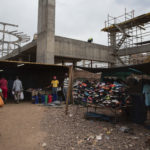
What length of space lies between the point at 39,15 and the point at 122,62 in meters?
9.03

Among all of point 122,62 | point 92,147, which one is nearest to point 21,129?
point 92,147

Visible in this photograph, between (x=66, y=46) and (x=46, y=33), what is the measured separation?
1.96 meters

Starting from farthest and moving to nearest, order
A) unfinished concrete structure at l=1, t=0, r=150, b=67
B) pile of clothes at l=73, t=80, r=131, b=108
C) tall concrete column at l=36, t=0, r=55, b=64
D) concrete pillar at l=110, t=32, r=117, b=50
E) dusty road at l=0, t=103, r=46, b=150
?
concrete pillar at l=110, t=32, r=117, b=50 → unfinished concrete structure at l=1, t=0, r=150, b=67 → tall concrete column at l=36, t=0, r=55, b=64 → pile of clothes at l=73, t=80, r=131, b=108 → dusty road at l=0, t=103, r=46, b=150

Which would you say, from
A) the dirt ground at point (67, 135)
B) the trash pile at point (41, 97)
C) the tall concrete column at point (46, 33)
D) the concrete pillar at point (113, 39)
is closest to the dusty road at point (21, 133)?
the dirt ground at point (67, 135)

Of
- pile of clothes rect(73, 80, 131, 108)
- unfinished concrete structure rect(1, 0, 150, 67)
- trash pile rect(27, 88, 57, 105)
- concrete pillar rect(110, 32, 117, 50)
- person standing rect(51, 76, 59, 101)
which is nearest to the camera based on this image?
pile of clothes rect(73, 80, 131, 108)

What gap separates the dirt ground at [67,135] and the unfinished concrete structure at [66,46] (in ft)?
19.3

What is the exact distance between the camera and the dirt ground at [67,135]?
3.65 metres

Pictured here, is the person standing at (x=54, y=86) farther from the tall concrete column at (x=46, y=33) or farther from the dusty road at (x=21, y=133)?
the dusty road at (x=21, y=133)

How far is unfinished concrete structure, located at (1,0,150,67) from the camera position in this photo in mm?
10576

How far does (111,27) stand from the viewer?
15.7m

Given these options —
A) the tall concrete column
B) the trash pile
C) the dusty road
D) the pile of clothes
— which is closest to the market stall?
the pile of clothes

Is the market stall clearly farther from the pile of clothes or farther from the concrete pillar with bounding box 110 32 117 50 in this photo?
the concrete pillar with bounding box 110 32 117 50

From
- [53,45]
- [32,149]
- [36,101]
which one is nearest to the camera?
[32,149]

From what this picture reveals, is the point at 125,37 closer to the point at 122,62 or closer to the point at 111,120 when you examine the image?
the point at 122,62
